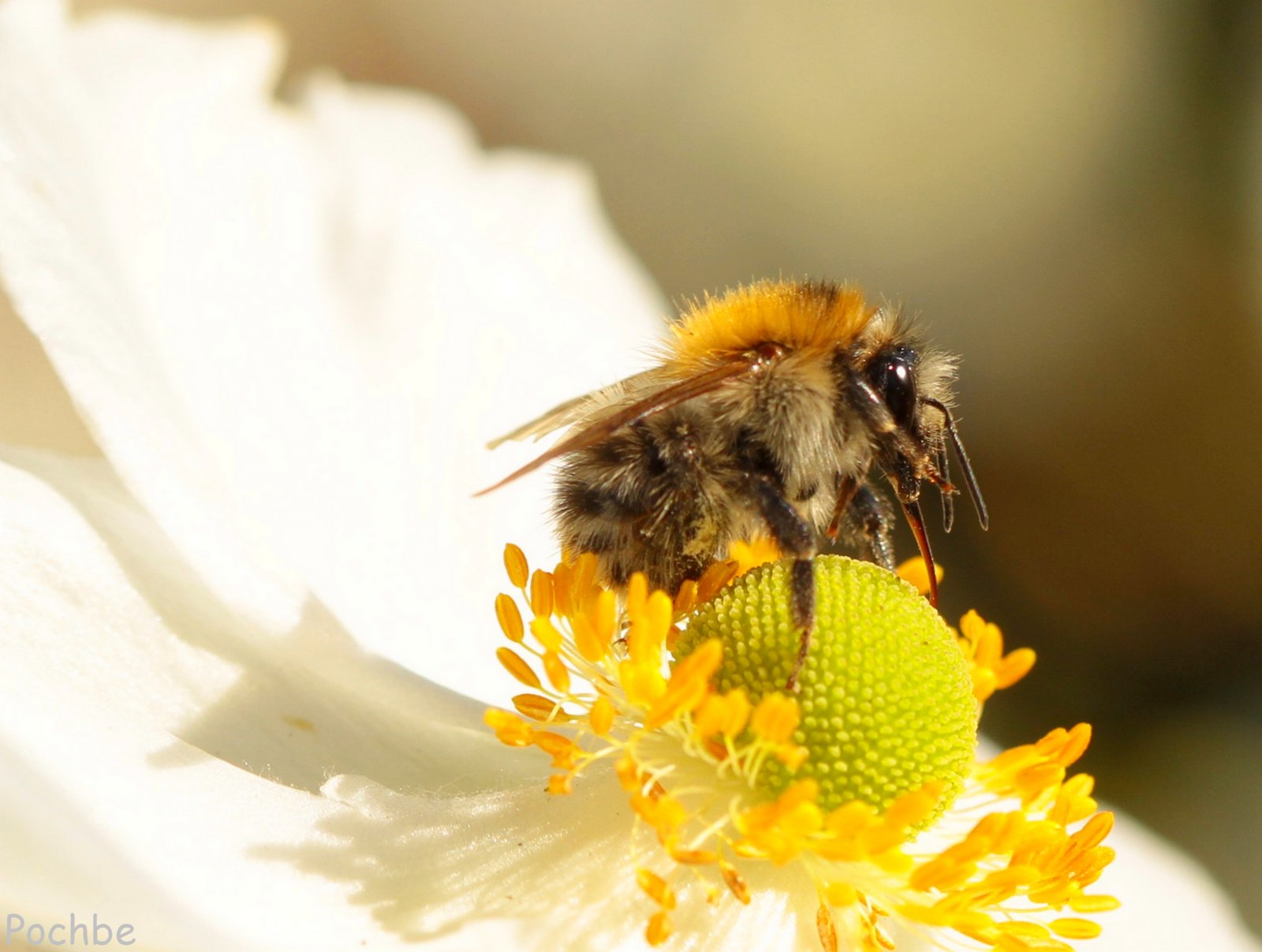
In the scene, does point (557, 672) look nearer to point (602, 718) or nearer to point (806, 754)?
point (602, 718)

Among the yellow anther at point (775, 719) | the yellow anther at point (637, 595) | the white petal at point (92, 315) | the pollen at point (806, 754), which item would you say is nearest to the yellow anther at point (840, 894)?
the pollen at point (806, 754)

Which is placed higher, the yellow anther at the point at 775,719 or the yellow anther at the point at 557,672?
the yellow anther at the point at 557,672

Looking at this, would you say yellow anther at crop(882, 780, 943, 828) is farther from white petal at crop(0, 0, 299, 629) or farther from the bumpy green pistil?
white petal at crop(0, 0, 299, 629)

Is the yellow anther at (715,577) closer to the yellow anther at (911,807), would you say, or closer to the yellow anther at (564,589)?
the yellow anther at (564,589)

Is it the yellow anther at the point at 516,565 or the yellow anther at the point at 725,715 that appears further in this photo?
the yellow anther at the point at 516,565

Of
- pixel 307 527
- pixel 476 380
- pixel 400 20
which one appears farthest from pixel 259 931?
pixel 400 20

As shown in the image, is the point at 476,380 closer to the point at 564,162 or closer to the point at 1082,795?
the point at 564,162
